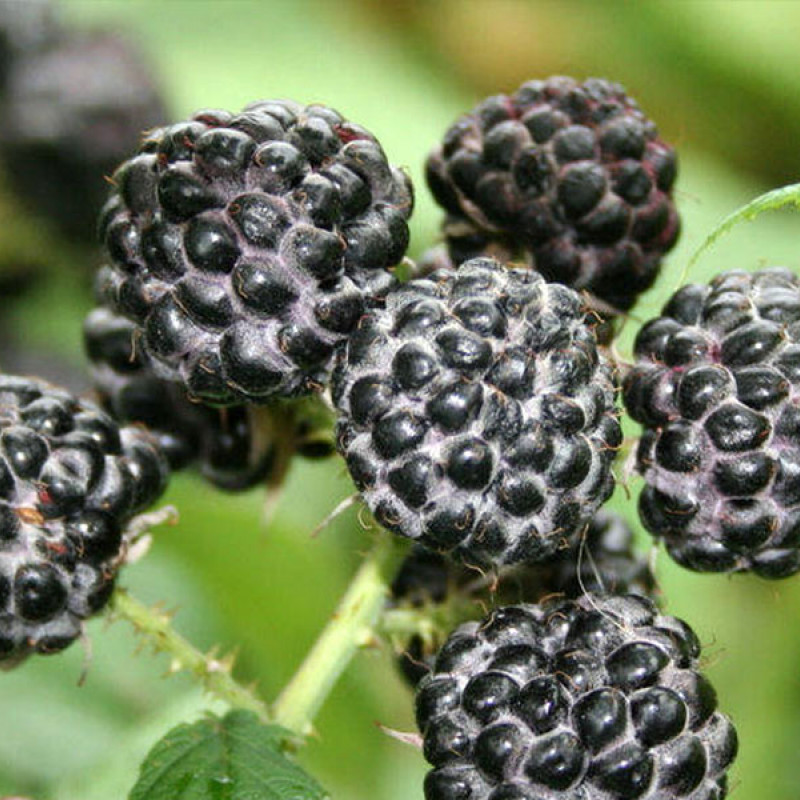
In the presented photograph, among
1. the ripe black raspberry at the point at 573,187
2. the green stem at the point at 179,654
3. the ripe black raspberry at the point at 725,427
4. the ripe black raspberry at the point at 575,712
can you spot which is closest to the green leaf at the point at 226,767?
the green stem at the point at 179,654

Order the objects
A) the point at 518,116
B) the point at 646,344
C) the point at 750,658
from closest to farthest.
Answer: the point at 646,344 → the point at 518,116 → the point at 750,658

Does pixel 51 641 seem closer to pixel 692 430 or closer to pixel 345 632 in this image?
pixel 345 632

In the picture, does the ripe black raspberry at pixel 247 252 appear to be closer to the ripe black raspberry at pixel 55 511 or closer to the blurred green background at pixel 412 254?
the ripe black raspberry at pixel 55 511

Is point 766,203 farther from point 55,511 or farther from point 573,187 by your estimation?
point 55,511

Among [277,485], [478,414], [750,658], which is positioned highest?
[478,414]

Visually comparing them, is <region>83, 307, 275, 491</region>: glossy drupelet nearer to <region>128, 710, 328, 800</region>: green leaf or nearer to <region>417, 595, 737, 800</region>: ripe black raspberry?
<region>128, 710, 328, 800</region>: green leaf

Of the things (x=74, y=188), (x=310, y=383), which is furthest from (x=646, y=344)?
(x=74, y=188)
